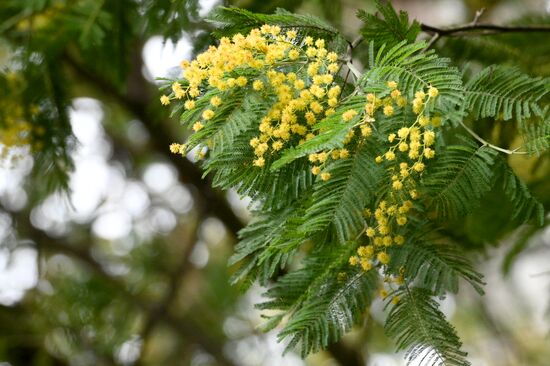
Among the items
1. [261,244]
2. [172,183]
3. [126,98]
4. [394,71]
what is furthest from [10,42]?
[172,183]

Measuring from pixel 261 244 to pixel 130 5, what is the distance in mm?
1150

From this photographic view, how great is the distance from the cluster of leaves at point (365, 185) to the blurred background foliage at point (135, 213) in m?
0.67

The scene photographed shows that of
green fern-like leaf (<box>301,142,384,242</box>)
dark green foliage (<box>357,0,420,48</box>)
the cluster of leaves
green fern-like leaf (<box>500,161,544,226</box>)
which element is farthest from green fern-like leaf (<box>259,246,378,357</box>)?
dark green foliage (<box>357,0,420,48</box>)

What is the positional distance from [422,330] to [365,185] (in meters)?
0.26

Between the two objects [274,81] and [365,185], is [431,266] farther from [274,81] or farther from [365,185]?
[274,81]

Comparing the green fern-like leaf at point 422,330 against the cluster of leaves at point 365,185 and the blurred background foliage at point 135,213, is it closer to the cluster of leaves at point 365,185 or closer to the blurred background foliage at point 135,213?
the cluster of leaves at point 365,185

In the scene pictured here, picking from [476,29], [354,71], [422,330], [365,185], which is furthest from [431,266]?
[476,29]

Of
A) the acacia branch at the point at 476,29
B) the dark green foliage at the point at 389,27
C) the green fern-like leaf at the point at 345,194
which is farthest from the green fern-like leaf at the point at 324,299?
the acacia branch at the point at 476,29

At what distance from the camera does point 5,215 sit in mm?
3756

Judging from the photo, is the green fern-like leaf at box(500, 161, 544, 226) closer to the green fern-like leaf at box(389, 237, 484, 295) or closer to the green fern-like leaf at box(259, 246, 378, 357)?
the green fern-like leaf at box(389, 237, 484, 295)

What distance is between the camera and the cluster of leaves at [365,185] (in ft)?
2.95

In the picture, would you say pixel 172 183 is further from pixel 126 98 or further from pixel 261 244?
pixel 261 244

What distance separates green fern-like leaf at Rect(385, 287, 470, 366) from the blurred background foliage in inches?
33.1

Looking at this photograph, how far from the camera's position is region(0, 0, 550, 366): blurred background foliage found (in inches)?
74.2
